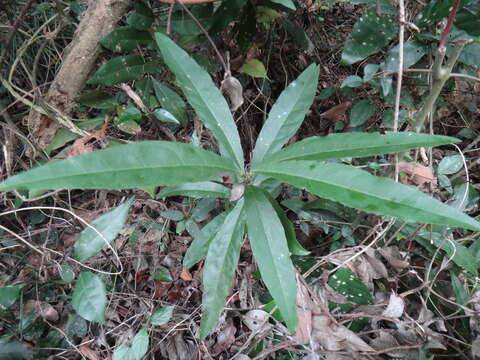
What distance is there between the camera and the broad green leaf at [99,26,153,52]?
1.03 metres

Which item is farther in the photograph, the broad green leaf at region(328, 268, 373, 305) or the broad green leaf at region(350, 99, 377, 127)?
the broad green leaf at region(350, 99, 377, 127)

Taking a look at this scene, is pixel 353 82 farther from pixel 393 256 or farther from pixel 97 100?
pixel 97 100

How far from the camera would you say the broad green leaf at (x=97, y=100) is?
1146mm

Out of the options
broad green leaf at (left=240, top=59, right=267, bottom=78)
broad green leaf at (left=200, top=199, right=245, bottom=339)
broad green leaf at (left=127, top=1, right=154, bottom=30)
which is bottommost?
broad green leaf at (left=200, top=199, right=245, bottom=339)

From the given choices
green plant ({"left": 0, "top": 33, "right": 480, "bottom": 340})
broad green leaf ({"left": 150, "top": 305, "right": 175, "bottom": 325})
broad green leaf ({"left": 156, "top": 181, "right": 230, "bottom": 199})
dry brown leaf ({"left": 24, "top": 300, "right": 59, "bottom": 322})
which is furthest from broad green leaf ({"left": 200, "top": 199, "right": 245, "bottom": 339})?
dry brown leaf ({"left": 24, "top": 300, "right": 59, "bottom": 322})

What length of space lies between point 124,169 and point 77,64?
0.83m

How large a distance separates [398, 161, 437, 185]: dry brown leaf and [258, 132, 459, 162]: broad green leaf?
436 mm

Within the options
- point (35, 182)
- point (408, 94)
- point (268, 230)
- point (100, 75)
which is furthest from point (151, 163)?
point (408, 94)

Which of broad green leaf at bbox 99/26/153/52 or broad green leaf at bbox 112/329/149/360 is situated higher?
broad green leaf at bbox 99/26/153/52

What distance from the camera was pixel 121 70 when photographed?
1.05 meters

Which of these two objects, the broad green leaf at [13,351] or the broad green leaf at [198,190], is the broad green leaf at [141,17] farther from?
the broad green leaf at [13,351]

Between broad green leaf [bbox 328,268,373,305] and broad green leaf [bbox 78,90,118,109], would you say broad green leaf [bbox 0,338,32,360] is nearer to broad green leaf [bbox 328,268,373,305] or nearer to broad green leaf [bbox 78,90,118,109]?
broad green leaf [bbox 78,90,118,109]

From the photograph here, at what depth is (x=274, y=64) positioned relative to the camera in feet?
4.47

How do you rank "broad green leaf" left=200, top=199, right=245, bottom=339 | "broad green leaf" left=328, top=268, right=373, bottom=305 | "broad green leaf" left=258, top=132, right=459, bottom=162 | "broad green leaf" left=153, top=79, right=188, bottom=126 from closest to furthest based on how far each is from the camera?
"broad green leaf" left=258, top=132, right=459, bottom=162 < "broad green leaf" left=200, top=199, right=245, bottom=339 < "broad green leaf" left=328, top=268, right=373, bottom=305 < "broad green leaf" left=153, top=79, right=188, bottom=126
